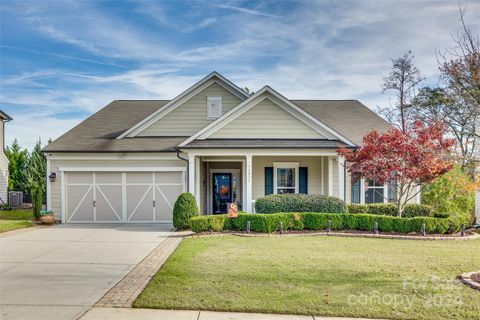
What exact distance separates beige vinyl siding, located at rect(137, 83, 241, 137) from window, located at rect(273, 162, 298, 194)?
401cm

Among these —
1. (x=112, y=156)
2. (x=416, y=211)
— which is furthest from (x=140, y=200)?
(x=416, y=211)

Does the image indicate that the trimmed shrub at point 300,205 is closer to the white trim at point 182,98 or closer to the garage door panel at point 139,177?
the garage door panel at point 139,177

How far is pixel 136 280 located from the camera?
21.8ft

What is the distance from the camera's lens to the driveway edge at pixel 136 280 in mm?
5453

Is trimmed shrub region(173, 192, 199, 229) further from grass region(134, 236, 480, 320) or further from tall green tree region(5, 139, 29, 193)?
tall green tree region(5, 139, 29, 193)

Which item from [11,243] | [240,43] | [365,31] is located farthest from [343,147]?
[11,243]

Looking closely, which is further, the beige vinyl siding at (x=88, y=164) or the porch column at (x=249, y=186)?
the beige vinyl siding at (x=88, y=164)

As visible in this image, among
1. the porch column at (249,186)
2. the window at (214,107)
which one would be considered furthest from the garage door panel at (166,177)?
the window at (214,107)

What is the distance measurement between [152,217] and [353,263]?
33.3 feet

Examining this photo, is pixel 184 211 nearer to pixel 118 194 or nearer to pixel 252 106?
pixel 118 194

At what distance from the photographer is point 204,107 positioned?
17391mm

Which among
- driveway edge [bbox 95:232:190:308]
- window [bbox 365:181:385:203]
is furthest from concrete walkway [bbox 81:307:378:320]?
window [bbox 365:181:385:203]

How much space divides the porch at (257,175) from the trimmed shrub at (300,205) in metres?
1.03

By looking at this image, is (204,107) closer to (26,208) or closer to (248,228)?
(248,228)
